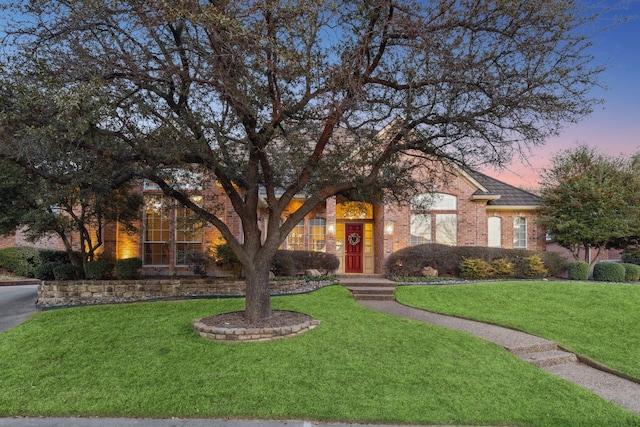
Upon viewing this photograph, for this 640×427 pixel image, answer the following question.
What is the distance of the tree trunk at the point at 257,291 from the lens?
26.6 feet

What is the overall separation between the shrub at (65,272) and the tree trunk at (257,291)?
9757 mm

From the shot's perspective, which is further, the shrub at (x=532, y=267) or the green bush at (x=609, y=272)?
the green bush at (x=609, y=272)

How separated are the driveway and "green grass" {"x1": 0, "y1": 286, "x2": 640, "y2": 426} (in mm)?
2132

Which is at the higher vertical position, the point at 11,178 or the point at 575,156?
the point at 575,156

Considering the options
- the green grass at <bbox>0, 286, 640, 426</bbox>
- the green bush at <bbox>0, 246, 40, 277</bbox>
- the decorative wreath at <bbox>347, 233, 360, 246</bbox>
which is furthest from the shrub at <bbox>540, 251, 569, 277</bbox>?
the green bush at <bbox>0, 246, 40, 277</bbox>

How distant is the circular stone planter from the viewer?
24.2ft

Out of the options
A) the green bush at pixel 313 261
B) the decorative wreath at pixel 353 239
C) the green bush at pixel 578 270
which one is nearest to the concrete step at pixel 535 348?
the green bush at pixel 313 261

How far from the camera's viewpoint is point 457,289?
12.8 meters

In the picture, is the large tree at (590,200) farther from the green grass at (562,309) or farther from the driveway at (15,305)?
the driveway at (15,305)

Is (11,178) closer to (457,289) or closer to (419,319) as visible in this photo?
(419,319)

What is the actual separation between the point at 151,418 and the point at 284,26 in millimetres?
5971

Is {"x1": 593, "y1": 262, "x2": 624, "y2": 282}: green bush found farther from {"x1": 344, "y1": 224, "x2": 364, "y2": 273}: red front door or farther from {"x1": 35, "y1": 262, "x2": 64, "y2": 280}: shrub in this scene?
{"x1": 35, "y1": 262, "x2": 64, "y2": 280}: shrub

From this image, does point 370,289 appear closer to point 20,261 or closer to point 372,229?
point 372,229

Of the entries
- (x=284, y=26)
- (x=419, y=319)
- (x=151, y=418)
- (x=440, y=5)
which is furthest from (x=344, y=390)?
(x=440, y=5)
